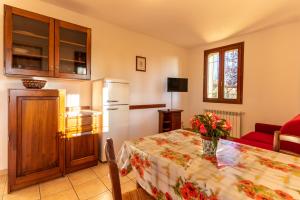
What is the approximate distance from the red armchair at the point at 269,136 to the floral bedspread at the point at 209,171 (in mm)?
980

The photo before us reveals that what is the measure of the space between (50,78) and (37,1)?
3.82 feet

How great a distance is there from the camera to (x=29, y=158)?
205cm

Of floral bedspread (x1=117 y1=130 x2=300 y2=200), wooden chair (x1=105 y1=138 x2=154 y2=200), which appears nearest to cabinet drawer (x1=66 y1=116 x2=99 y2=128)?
floral bedspread (x1=117 y1=130 x2=300 y2=200)

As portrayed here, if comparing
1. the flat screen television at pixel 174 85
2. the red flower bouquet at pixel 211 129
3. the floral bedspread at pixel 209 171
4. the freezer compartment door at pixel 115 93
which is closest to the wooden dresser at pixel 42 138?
the freezer compartment door at pixel 115 93

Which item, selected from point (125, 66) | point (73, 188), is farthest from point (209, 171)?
point (125, 66)

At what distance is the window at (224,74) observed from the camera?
380 cm

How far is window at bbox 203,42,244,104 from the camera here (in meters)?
3.80

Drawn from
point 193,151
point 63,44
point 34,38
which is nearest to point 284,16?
point 193,151

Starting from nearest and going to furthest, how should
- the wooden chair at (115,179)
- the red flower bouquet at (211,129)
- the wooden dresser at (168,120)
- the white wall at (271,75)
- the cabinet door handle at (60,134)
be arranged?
the wooden chair at (115,179)
the red flower bouquet at (211,129)
the cabinet door handle at (60,134)
the white wall at (271,75)
the wooden dresser at (168,120)

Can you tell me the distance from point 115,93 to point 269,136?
280 cm

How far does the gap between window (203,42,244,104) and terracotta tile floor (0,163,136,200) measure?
9.76ft

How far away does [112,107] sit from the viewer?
2832mm

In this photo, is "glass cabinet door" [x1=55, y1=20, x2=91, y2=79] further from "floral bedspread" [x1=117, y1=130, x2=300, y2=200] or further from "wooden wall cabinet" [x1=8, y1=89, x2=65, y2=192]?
"floral bedspread" [x1=117, y1=130, x2=300, y2=200]

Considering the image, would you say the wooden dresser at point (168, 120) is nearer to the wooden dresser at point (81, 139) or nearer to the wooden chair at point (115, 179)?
the wooden dresser at point (81, 139)
